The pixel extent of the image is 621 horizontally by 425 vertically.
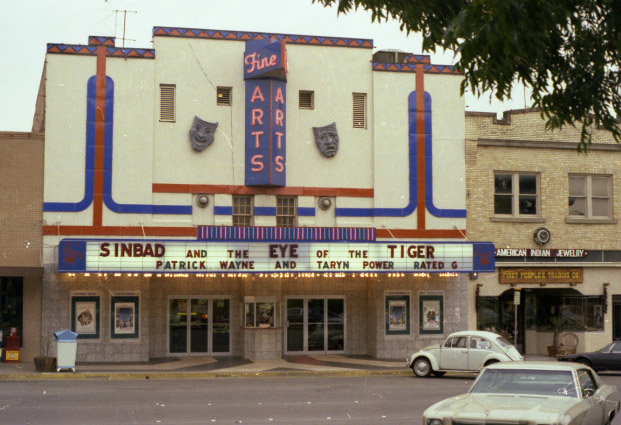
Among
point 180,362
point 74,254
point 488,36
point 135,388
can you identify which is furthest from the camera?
point 180,362

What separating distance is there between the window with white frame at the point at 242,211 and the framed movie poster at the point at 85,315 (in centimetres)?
560

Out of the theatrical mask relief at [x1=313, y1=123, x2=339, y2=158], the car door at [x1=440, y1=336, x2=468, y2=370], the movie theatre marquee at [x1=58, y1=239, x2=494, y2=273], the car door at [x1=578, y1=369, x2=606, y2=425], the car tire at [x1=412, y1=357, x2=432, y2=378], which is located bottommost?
the car tire at [x1=412, y1=357, x2=432, y2=378]

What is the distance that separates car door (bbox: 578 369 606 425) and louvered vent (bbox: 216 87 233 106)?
65.4 feet

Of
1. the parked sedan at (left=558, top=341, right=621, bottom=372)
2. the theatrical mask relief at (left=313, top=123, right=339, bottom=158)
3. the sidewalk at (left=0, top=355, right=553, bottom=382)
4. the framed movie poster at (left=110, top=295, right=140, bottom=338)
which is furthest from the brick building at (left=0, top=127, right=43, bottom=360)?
the parked sedan at (left=558, top=341, right=621, bottom=372)

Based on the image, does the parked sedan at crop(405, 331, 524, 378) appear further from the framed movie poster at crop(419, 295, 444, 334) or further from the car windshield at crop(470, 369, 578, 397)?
the car windshield at crop(470, 369, 578, 397)

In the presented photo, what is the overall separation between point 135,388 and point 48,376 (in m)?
4.11

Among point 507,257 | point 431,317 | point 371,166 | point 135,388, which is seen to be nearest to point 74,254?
point 135,388

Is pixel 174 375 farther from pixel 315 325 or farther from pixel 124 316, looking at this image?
pixel 315 325

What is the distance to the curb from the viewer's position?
2603 cm

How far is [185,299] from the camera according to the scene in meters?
31.8

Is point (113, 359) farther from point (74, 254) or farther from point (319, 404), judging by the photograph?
point (319, 404)

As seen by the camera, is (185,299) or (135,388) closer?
(135,388)

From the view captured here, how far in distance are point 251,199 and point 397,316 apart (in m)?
6.90

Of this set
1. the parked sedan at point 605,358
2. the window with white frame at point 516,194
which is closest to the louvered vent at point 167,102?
the window with white frame at point 516,194
